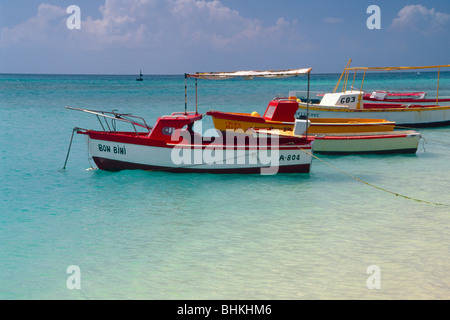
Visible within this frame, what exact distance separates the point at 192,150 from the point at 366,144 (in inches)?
327

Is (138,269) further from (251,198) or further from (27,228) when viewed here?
(251,198)

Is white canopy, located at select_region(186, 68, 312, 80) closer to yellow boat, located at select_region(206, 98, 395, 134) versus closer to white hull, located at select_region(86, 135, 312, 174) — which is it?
white hull, located at select_region(86, 135, 312, 174)

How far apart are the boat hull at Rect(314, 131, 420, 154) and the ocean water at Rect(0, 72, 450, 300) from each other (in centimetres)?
178

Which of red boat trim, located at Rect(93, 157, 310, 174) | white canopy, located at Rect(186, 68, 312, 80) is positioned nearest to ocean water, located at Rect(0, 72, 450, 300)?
red boat trim, located at Rect(93, 157, 310, 174)

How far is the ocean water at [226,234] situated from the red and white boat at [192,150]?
389 mm

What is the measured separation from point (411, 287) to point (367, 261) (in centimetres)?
115

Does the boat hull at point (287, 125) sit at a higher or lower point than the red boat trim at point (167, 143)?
higher

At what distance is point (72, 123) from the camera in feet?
117

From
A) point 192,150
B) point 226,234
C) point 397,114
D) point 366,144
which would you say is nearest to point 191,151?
point 192,150

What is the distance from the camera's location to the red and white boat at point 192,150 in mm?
15141

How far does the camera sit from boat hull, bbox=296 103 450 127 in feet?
84.7

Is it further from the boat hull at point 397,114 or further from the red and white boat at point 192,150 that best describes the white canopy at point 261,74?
the boat hull at point 397,114

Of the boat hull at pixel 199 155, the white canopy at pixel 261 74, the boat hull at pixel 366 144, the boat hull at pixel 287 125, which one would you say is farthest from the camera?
the boat hull at pixel 287 125

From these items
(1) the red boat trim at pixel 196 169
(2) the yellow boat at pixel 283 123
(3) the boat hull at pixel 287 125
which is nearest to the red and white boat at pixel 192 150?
Answer: (1) the red boat trim at pixel 196 169
